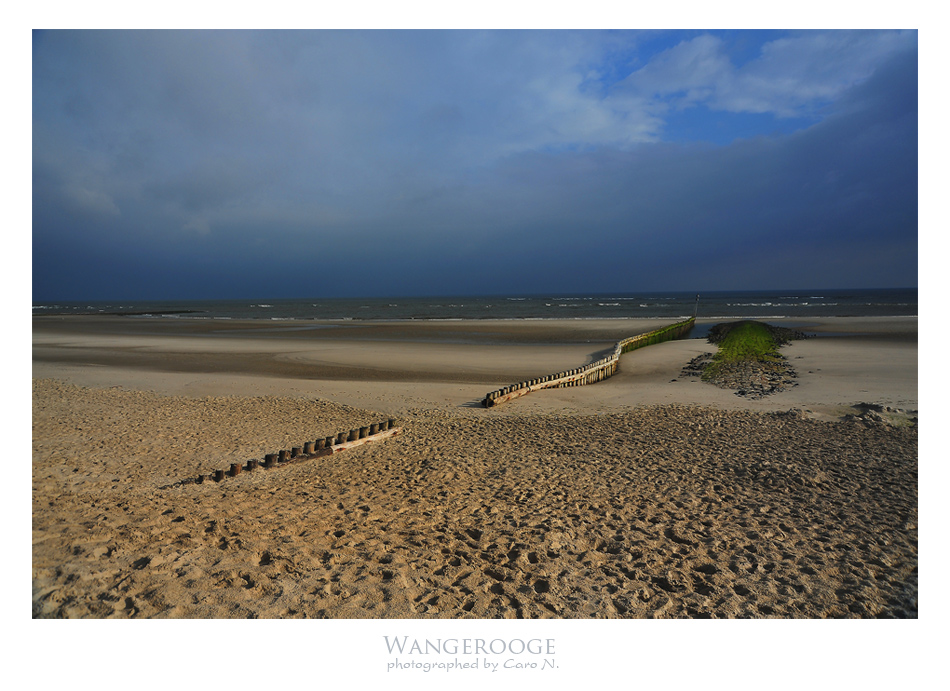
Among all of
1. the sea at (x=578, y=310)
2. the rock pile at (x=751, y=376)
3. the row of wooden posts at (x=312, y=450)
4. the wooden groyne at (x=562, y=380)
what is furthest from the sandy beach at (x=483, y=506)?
the sea at (x=578, y=310)

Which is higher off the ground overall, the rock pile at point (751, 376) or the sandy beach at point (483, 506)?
the rock pile at point (751, 376)

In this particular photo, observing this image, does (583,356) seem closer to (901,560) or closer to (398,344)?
(398,344)

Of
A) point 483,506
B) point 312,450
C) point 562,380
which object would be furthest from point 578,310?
point 483,506

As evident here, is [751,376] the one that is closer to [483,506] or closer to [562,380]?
[562,380]

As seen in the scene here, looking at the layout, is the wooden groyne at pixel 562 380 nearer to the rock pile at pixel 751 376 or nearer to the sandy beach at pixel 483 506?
the sandy beach at pixel 483 506

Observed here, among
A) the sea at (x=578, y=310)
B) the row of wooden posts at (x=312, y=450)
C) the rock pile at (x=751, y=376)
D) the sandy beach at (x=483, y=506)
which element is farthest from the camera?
the sea at (x=578, y=310)

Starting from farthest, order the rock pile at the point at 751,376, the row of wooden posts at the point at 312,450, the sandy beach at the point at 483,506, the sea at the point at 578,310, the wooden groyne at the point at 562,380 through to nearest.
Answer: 1. the sea at the point at 578,310
2. the rock pile at the point at 751,376
3. the wooden groyne at the point at 562,380
4. the row of wooden posts at the point at 312,450
5. the sandy beach at the point at 483,506

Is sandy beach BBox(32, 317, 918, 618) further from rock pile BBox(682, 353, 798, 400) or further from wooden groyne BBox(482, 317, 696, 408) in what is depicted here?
rock pile BBox(682, 353, 798, 400)
